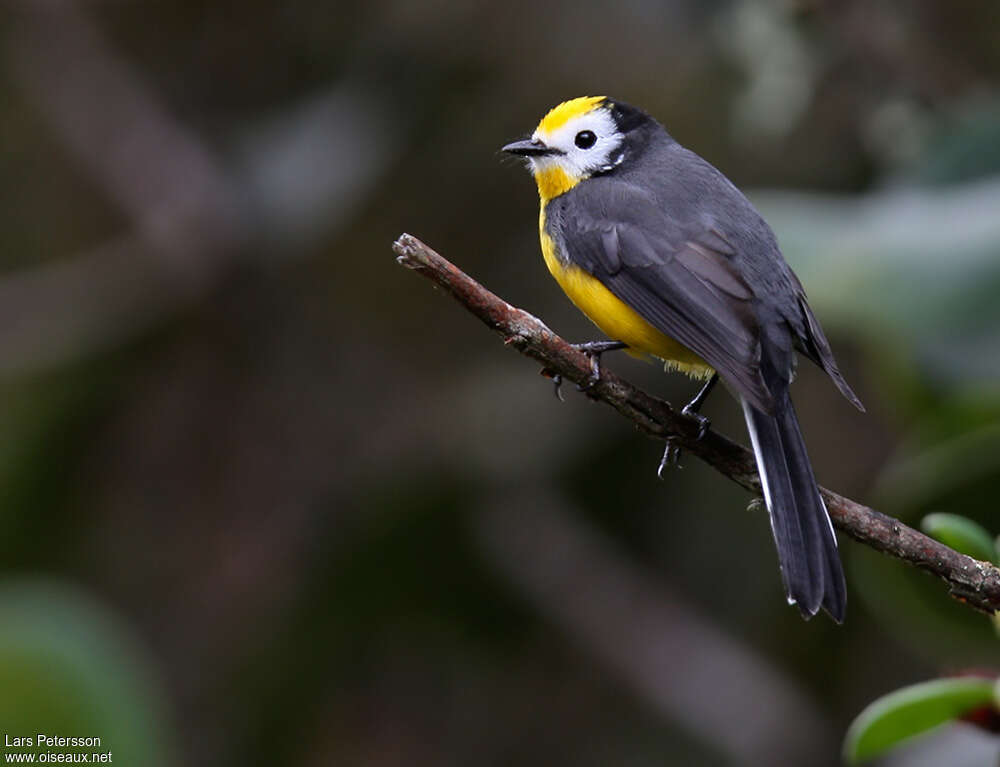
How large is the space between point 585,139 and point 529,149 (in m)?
0.18

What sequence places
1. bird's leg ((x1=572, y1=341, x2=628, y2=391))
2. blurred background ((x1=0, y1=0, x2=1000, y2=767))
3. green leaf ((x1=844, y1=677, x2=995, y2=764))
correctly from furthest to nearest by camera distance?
blurred background ((x1=0, y1=0, x2=1000, y2=767))
bird's leg ((x1=572, y1=341, x2=628, y2=391))
green leaf ((x1=844, y1=677, x2=995, y2=764))

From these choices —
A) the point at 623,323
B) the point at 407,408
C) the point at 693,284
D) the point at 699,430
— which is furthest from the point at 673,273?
the point at 407,408

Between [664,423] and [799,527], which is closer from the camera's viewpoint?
[799,527]

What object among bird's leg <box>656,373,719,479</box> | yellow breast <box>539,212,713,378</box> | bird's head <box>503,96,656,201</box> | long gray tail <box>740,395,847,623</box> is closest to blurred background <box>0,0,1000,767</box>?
bird's head <box>503,96,656,201</box>

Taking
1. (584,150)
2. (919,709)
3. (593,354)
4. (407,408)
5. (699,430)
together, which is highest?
(407,408)

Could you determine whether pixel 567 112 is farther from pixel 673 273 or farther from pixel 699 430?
pixel 699 430

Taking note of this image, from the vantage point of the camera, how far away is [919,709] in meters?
2.49

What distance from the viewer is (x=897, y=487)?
12.2 feet

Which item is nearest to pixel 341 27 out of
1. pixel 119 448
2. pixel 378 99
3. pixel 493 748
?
pixel 378 99

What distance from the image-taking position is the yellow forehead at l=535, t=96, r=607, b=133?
4.14m

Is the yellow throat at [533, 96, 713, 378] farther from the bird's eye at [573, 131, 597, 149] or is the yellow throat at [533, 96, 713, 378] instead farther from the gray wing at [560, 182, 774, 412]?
the bird's eye at [573, 131, 597, 149]

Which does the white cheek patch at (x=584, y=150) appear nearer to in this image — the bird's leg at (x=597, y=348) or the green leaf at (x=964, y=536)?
the bird's leg at (x=597, y=348)

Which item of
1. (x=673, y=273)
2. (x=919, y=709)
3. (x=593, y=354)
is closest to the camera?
(x=919, y=709)

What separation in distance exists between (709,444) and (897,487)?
91cm
